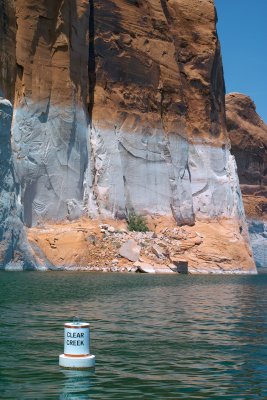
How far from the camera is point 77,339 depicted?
9.91 m

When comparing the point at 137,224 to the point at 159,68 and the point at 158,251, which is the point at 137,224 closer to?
the point at 158,251

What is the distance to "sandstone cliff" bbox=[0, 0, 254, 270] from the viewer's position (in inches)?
1657

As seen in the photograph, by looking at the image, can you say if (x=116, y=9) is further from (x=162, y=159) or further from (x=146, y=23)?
(x=162, y=159)

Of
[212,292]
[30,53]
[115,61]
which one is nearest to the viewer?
[212,292]

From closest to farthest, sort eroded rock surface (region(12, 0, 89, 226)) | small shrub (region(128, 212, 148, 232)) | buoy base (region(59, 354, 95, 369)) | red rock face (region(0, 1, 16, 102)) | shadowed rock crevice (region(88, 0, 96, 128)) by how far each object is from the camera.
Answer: buoy base (region(59, 354, 95, 369)), red rock face (region(0, 1, 16, 102)), eroded rock surface (region(12, 0, 89, 226)), small shrub (region(128, 212, 148, 232)), shadowed rock crevice (region(88, 0, 96, 128))

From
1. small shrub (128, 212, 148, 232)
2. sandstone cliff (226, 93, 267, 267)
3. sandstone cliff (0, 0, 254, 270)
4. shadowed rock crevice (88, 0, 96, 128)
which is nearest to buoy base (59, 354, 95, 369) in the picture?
sandstone cliff (0, 0, 254, 270)

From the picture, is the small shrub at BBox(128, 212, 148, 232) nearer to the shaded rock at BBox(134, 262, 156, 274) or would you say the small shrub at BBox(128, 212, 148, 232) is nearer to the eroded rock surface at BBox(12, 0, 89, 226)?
the eroded rock surface at BBox(12, 0, 89, 226)

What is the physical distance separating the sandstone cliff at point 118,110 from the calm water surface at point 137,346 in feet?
65.6

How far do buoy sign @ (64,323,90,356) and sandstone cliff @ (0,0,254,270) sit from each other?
29545 mm

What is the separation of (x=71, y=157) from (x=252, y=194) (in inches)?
1905

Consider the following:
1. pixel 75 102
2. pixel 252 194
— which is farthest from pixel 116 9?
pixel 252 194

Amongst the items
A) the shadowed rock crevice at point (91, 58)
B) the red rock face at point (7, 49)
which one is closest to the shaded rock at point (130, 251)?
the red rock face at point (7, 49)

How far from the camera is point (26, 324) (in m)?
14.6

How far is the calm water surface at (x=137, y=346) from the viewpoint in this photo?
9273 mm
